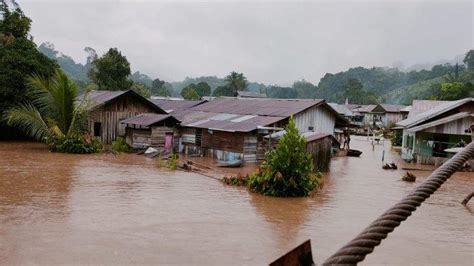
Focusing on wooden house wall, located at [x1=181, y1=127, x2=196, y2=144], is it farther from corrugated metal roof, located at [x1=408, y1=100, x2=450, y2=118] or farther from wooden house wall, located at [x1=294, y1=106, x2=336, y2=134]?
corrugated metal roof, located at [x1=408, y1=100, x2=450, y2=118]

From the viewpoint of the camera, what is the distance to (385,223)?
1.09 meters

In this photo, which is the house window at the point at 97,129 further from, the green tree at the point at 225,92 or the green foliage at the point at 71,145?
the green tree at the point at 225,92

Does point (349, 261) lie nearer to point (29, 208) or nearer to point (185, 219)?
point (185, 219)

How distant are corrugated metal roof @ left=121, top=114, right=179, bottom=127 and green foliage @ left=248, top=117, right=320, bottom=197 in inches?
514

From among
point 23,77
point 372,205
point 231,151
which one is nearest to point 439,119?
point 231,151

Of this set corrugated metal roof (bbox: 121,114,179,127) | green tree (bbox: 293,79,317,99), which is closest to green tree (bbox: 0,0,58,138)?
corrugated metal roof (bbox: 121,114,179,127)

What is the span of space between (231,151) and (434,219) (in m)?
13.3

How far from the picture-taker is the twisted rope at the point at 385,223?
101 centimetres

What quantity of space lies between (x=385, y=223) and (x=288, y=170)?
14675mm

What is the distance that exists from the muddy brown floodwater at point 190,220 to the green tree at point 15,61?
991 centimetres

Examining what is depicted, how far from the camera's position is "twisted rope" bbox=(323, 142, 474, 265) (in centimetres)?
101

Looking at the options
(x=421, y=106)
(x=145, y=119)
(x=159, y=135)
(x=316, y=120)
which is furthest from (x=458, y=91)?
(x=145, y=119)

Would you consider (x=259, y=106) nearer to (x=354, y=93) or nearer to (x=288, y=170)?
(x=288, y=170)

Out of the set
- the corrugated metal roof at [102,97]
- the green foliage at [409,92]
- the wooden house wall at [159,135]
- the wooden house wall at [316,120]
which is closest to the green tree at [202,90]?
the green foliage at [409,92]
